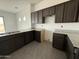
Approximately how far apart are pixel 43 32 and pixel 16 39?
79.2 inches

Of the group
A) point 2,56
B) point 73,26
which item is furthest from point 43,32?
point 2,56

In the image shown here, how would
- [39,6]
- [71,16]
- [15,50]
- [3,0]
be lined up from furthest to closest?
[39,6], [3,0], [15,50], [71,16]

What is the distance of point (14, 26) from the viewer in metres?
7.43

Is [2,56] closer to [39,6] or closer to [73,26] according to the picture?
[73,26]

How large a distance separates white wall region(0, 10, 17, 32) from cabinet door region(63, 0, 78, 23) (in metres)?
5.93

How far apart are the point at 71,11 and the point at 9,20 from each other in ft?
20.6

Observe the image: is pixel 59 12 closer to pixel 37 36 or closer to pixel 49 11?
pixel 49 11

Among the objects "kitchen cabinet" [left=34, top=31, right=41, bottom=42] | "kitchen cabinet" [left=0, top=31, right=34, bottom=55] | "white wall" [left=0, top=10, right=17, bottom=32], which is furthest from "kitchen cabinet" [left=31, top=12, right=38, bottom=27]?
"white wall" [left=0, top=10, right=17, bottom=32]

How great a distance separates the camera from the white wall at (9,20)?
652 cm

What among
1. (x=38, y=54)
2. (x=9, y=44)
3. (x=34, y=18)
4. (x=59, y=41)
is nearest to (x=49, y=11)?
(x=34, y=18)

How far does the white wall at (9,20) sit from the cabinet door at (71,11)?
5.93 meters

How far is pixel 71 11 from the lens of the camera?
277cm

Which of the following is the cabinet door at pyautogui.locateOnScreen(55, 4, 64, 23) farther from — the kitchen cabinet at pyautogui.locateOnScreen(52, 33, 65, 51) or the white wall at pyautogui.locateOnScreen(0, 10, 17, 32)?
the white wall at pyautogui.locateOnScreen(0, 10, 17, 32)

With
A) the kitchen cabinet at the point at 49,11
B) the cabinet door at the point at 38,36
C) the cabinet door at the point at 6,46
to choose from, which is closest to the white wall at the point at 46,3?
the kitchen cabinet at the point at 49,11
